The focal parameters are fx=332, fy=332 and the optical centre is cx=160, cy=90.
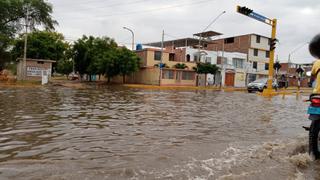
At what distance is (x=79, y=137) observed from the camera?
22.4 ft

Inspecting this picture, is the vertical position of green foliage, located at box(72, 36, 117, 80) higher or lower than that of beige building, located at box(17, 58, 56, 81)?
higher

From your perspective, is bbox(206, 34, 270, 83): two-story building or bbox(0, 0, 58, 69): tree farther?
bbox(206, 34, 270, 83): two-story building

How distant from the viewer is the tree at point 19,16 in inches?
1722

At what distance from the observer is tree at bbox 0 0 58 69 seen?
4375 cm

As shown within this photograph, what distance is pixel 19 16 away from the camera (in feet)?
149

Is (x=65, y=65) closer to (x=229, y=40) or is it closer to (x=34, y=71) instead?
(x=229, y=40)

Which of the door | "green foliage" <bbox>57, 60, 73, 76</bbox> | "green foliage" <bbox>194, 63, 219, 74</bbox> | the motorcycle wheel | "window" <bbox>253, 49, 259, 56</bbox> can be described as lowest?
the motorcycle wheel

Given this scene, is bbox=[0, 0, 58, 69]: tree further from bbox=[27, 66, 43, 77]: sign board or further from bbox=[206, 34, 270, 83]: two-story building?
bbox=[206, 34, 270, 83]: two-story building

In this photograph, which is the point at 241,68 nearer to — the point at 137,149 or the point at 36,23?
the point at 36,23

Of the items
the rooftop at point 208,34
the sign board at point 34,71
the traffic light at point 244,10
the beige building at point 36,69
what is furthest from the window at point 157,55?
the traffic light at point 244,10

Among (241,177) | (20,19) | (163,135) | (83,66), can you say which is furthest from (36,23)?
(241,177)

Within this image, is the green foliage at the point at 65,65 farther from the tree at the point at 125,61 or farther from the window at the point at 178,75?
the window at the point at 178,75

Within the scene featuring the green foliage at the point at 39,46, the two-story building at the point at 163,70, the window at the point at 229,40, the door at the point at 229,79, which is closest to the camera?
the two-story building at the point at 163,70

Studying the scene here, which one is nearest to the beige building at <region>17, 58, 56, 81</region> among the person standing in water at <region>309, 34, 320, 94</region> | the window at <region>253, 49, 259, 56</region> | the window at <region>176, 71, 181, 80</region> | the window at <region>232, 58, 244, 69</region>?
the window at <region>176, 71, 181, 80</region>
